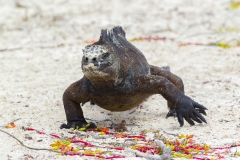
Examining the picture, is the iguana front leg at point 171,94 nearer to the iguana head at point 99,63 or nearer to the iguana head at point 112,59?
the iguana head at point 112,59

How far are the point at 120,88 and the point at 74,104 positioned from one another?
0.62 m

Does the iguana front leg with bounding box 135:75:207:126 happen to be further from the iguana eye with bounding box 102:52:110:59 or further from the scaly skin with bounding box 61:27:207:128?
the iguana eye with bounding box 102:52:110:59

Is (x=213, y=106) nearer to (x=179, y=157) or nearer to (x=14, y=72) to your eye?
(x=179, y=157)

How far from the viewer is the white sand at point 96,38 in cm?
595

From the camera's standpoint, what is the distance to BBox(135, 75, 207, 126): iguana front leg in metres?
5.71

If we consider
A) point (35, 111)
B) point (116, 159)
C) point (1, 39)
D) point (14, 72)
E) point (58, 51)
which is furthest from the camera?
point (1, 39)

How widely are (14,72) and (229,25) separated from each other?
4.47 m

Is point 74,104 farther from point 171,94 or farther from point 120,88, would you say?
point 171,94

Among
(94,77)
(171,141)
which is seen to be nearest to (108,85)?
(94,77)

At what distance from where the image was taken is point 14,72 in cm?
826

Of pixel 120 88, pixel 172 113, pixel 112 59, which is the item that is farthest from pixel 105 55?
pixel 172 113

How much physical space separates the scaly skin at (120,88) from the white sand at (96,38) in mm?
230

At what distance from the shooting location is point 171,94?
5.74 meters

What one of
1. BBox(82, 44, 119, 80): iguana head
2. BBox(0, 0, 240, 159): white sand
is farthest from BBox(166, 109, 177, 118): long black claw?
BBox(82, 44, 119, 80): iguana head
